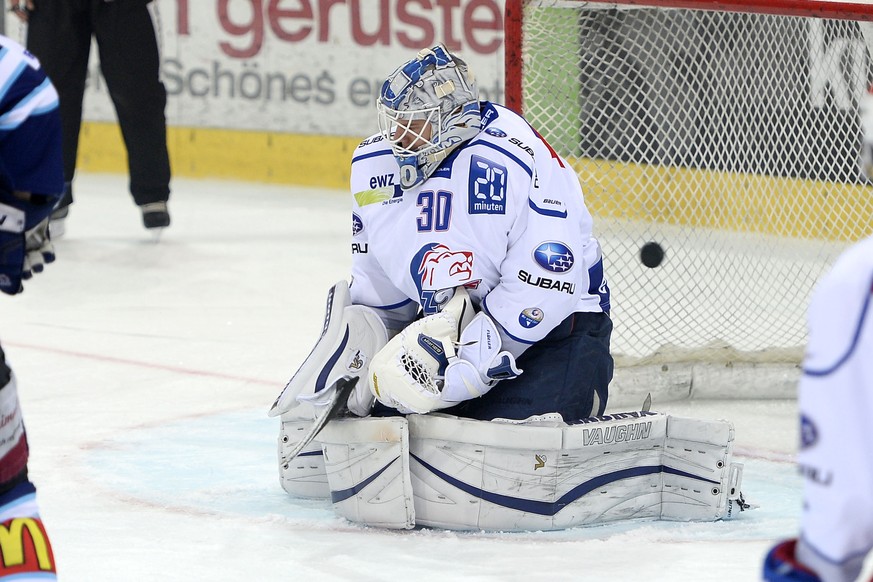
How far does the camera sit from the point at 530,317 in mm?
2641

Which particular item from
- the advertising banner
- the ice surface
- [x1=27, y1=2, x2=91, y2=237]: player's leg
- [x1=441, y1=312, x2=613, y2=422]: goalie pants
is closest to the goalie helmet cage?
the ice surface

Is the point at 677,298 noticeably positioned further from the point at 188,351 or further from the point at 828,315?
the point at 828,315

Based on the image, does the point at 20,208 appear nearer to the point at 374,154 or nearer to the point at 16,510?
the point at 16,510

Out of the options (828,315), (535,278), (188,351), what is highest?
(828,315)

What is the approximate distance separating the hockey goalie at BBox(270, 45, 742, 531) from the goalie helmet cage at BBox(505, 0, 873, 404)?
0.89 m

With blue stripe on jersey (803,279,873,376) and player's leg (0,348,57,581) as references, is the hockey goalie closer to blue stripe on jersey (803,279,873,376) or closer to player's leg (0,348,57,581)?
player's leg (0,348,57,581)

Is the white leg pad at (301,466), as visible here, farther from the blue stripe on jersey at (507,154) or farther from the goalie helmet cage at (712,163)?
the goalie helmet cage at (712,163)

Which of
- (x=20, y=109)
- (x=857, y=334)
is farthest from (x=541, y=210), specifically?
(x=857, y=334)

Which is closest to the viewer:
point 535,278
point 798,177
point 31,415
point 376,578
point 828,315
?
point 828,315

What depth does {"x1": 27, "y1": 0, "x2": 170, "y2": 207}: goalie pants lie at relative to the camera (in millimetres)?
5672

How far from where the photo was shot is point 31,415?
3.55 m

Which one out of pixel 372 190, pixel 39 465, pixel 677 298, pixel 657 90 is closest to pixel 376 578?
pixel 372 190

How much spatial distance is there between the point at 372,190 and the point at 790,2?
144 centimetres

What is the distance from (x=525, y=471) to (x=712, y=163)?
197cm
